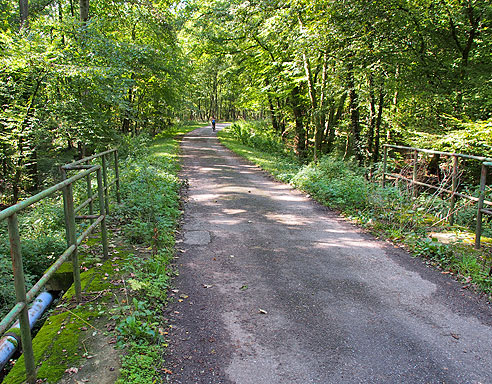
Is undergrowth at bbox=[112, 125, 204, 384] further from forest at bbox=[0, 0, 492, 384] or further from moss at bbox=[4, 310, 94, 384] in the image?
moss at bbox=[4, 310, 94, 384]

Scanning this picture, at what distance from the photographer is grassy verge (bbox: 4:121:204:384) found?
2744 millimetres

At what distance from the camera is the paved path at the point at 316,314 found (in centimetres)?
297

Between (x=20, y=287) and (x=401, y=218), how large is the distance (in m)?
6.19

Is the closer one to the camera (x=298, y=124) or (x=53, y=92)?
(x=53, y=92)

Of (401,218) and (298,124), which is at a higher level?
(298,124)

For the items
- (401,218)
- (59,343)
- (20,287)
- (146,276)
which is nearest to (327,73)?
(401,218)

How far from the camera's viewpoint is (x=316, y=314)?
3.78 meters

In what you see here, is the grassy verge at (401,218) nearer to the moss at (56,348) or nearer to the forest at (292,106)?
the forest at (292,106)

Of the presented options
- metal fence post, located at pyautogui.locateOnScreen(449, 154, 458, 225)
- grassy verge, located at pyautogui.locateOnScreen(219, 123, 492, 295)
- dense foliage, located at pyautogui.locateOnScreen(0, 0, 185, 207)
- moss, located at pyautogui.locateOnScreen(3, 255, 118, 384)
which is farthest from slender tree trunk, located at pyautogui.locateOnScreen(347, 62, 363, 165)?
moss, located at pyautogui.locateOnScreen(3, 255, 118, 384)

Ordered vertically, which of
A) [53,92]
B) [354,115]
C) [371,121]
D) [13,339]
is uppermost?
[53,92]

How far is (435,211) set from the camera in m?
6.88

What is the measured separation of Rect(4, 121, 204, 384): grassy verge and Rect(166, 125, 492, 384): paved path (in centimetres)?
25

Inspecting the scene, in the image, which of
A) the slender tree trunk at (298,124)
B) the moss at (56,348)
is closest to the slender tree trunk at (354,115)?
the slender tree trunk at (298,124)

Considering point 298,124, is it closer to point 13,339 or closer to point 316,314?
point 316,314
